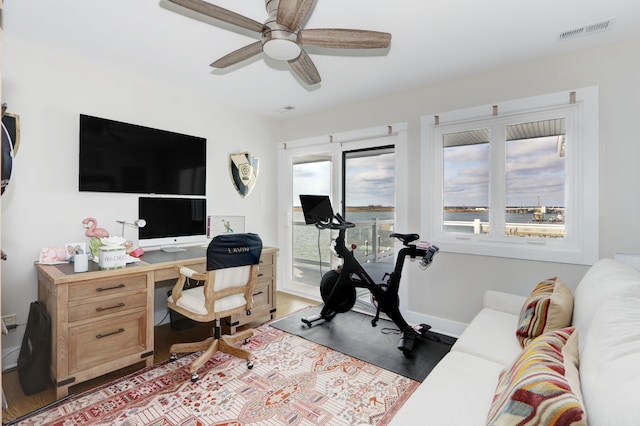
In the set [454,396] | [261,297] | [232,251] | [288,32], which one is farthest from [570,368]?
[261,297]

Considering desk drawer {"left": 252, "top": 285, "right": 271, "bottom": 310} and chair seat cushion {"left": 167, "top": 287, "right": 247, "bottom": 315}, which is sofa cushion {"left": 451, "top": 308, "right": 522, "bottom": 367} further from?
desk drawer {"left": 252, "top": 285, "right": 271, "bottom": 310}

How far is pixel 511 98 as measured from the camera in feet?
8.98

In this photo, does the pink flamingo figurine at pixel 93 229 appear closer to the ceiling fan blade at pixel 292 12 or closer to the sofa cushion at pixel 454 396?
the ceiling fan blade at pixel 292 12

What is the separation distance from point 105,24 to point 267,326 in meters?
2.88

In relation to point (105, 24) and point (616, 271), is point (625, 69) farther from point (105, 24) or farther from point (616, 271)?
point (105, 24)

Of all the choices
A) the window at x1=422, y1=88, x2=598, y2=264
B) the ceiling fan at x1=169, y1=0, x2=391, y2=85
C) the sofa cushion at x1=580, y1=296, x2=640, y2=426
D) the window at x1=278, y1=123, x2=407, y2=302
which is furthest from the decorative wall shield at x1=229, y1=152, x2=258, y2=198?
the sofa cushion at x1=580, y1=296, x2=640, y2=426

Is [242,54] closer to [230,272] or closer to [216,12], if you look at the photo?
[216,12]

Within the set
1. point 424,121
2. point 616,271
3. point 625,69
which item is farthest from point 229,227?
point 625,69

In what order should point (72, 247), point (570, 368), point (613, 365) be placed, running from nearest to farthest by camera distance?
point (613, 365) → point (570, 368) → point (72, 247)

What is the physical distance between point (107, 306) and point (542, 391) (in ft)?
8.23

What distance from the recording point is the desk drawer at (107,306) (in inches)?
80.6

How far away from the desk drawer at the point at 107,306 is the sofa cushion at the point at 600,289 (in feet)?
8.68

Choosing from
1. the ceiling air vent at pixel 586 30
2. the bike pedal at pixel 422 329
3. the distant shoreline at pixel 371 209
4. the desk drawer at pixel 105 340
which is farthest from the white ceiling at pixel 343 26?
the bike pedal at pixel 422 329

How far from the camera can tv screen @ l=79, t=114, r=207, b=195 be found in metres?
2.67
